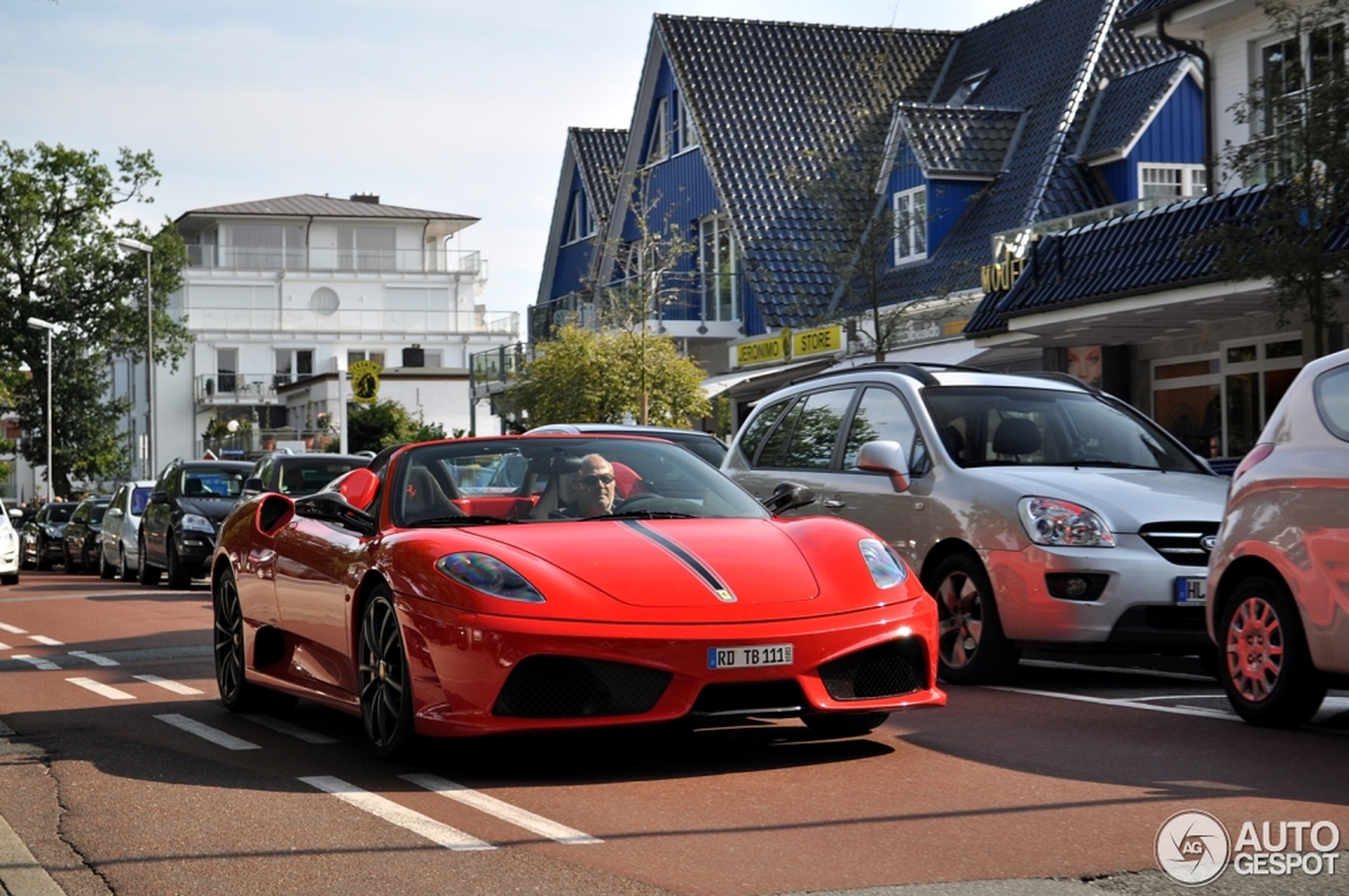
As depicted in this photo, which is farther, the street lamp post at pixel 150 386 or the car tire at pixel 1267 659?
the street lamp post at pixel 150 386

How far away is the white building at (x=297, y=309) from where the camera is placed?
310 ft

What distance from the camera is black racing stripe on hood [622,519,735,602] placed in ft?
24.4

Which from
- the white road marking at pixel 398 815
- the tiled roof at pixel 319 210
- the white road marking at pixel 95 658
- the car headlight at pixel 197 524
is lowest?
the white road marking at pixel 95 658

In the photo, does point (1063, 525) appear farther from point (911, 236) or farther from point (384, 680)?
point (911, 236)

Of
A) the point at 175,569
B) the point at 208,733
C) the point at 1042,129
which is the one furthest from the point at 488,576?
the point at 1042,129

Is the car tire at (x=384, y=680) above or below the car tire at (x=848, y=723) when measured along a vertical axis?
above

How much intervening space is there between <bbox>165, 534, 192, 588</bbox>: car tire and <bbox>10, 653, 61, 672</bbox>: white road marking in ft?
38.9

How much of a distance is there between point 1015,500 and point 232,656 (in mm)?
4073

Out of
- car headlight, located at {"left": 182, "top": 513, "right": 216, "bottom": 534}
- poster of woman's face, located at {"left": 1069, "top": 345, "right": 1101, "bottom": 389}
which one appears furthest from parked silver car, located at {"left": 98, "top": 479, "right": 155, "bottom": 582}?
poster of woman's face, located at {"left": 1069, "top": 345, "right": 1101, "bottom": 389}

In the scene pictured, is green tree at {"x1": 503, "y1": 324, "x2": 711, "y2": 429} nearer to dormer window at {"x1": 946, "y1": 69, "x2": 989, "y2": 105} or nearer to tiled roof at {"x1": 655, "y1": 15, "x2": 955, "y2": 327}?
tiled roof at {"x1": 655, "y1": 15, "x2": 955, "y2": 327}

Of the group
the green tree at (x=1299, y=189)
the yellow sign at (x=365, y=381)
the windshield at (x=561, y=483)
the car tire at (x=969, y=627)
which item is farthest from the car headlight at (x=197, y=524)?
the windshield at (x=561, y=483)

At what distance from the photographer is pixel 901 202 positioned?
35312mm

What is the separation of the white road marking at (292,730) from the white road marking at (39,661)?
3959 millimetres

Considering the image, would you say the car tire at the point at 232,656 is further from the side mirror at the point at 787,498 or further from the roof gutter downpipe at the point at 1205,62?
the roof gutter downpipe at the point at 1205,62
